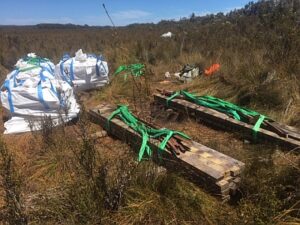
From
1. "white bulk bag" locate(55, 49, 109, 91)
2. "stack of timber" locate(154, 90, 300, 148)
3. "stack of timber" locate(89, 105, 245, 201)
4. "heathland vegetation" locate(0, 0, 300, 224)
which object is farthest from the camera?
"white bulk bag" locate(55, 49, 109, 91)

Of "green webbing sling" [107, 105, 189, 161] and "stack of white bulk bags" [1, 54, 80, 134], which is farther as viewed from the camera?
"stack of white bulk bags" [1, 54, 80, 134]

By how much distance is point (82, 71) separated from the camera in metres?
6.64

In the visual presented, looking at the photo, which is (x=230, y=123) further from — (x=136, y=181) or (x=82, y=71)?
(x=82, y=71)

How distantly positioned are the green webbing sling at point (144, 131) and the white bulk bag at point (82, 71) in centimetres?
228

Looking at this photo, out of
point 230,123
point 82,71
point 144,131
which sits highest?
point 82,71

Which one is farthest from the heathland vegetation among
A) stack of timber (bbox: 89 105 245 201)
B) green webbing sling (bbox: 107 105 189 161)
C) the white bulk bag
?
the white bulk bag

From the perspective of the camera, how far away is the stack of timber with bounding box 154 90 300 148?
372 cm

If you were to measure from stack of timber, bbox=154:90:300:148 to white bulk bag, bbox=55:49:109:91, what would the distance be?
65.4 inches

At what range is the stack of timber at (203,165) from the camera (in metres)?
2.83

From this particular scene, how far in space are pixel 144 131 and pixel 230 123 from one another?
1.22 m

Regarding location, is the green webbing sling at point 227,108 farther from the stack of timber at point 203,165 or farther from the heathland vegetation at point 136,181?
the stack of timber at point 203,165

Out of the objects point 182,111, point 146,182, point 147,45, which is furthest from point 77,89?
point 147,45

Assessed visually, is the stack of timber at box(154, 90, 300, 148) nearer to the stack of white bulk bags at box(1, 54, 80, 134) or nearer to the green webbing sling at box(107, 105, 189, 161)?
the green webbing sling at box(107, 105, 189, 161)

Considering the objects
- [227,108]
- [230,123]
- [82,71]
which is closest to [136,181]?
[230,123]
